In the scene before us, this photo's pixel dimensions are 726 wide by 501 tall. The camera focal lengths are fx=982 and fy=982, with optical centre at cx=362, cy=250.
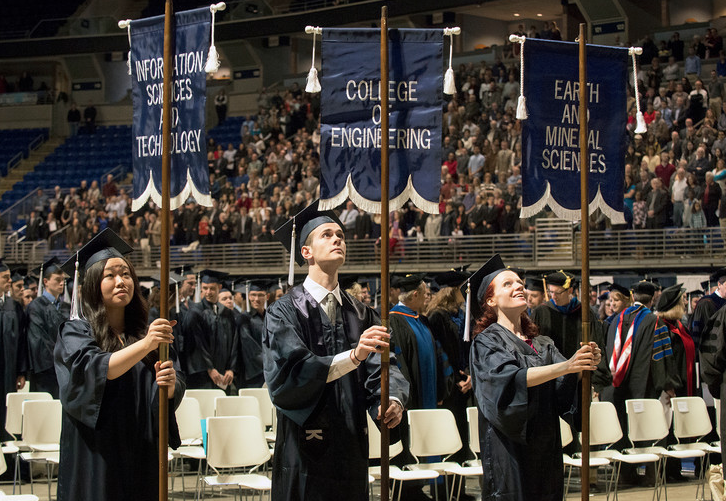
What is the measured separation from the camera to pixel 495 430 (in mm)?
4918

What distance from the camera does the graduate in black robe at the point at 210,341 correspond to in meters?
10.7

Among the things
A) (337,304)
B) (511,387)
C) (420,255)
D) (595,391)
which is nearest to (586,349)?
(511,387)

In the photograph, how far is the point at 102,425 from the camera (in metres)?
4.29

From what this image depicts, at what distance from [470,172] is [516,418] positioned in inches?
581

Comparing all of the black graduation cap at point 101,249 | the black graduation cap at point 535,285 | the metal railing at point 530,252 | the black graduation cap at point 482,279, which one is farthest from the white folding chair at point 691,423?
the metal railing at point 530,252

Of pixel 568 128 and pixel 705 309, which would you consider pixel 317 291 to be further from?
pixel 705 309

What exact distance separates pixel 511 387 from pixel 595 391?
5238 millimetres

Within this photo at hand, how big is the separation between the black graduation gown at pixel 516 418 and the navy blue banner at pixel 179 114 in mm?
1637

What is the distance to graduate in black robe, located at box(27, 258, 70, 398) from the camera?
384 inches

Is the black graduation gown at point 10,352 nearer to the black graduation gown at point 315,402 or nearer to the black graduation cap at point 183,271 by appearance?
the black graduation cap at point 183,271

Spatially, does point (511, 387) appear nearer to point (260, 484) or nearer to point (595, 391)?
point (260, 484)

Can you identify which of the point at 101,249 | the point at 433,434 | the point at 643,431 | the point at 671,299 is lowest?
the point at 643,431

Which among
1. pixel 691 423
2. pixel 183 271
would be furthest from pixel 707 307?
pixel 183 271

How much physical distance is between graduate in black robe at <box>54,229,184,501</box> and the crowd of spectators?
11.1m
